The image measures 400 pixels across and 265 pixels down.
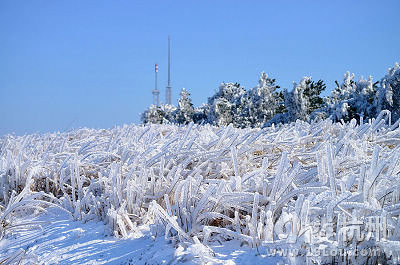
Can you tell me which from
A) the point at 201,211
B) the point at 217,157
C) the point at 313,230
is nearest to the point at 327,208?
the point at 313,230

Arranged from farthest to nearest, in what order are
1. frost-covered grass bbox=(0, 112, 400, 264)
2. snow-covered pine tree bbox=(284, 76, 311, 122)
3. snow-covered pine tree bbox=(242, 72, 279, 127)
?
snow-covered pine tree bbox=(242, 72, 279, 127)
snow-covered pine tree bbox=(284, 76, 311, 122)
frost-covered grass bbox=(0, 112, 400, 264)

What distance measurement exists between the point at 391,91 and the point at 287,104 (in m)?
5.85

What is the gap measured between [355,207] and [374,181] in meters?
0.14

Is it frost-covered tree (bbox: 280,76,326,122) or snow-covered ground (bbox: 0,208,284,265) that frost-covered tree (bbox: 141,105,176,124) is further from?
snow-covered ground (bbox: 0,208,284,265)

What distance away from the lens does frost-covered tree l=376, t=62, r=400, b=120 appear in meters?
9.56

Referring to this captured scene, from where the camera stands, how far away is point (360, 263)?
1075mm

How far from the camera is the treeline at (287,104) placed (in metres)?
10.1

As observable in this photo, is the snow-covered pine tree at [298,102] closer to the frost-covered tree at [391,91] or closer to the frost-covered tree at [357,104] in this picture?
the frost-covered tree at [357,104]

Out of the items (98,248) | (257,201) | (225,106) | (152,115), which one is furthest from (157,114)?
(257,201)

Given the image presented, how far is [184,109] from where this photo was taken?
67.1 ft

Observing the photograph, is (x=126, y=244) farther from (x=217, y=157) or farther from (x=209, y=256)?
(x=217, y=157)

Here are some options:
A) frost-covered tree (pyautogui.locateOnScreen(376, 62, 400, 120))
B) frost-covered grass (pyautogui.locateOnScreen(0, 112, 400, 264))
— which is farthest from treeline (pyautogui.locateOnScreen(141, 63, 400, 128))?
frost-covered grass (pyautogui.locateOnScreen(0, 112, 400, 264))

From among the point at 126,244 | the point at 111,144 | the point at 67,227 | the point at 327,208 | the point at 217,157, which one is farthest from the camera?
the point at 111,144

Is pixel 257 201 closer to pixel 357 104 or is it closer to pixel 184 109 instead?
pixel 357 104
